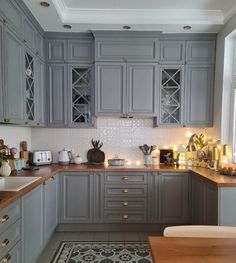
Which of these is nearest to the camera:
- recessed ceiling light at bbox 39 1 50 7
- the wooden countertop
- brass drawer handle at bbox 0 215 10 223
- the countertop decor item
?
brass drawer handle at bbox 0 215 10 223

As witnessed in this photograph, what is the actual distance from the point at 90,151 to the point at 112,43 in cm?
161

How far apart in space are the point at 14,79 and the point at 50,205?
4.80ft

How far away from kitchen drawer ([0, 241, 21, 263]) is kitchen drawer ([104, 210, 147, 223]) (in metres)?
1.43

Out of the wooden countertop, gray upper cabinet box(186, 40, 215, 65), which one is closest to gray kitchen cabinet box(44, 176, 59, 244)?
the wooden countertop

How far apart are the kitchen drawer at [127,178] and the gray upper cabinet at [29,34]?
6.15ft

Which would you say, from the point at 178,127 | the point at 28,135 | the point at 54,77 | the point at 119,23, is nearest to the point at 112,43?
the point at 119,23

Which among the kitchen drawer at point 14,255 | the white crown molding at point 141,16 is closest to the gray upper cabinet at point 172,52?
the white crown molding at point 141,16

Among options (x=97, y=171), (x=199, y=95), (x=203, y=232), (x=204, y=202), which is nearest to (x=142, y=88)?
(x=199, y=95)

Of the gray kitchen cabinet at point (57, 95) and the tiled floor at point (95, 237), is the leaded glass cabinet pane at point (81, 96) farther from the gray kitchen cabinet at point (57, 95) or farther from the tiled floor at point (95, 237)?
the tiled floor at point (95, 237)

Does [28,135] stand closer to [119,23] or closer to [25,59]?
[25,59]

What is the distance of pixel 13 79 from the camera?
219 cm

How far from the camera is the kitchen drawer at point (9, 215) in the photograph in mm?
1495

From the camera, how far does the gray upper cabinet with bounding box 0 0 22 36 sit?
1987mm

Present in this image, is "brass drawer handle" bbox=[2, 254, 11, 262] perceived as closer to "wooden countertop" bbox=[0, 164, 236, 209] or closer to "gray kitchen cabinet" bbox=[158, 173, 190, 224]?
"wooden countertop" bbox=[0, 164, 236, 209]
